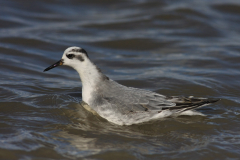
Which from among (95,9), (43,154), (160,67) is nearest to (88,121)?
(43,154)

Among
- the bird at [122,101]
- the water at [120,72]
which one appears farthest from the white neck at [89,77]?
the water at [120,72]

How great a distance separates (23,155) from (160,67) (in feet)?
18.5

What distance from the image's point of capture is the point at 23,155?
18.5 ft

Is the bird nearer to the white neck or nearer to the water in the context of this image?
the white neck

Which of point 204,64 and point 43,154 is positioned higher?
point 204,64

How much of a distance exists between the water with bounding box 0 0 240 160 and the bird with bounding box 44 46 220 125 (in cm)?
20

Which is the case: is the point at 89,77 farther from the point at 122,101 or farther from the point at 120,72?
the point at 120,72

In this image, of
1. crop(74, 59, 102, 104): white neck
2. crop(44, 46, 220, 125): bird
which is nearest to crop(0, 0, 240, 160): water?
crop(44, 46, 220, 125): bird

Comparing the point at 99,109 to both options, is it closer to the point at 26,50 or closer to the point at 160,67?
the point at 160,67

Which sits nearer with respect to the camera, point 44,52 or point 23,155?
point 23,155

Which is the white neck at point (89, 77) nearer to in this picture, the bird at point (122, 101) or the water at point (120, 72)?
the bird at point (122, 101)

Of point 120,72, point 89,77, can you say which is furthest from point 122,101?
point 120,72

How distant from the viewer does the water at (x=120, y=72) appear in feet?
20.0

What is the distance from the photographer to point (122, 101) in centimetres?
707
